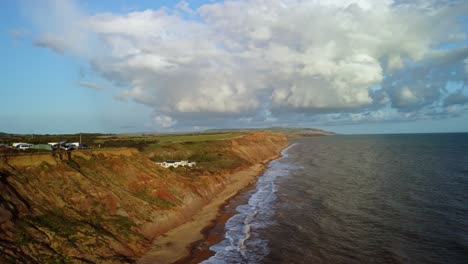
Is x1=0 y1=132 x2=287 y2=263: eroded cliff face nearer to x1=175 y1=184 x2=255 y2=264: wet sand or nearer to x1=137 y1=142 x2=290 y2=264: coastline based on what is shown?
x1=137 y1=142 x2=290 y2=264: coastline

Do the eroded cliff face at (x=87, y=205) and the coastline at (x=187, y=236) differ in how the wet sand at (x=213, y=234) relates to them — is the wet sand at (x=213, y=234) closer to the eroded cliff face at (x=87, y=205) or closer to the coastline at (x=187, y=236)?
the coastline at (x=187, y=236)

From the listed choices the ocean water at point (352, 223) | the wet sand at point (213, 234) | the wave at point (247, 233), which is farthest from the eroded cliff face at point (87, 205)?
the ocean water at point (352, 223)

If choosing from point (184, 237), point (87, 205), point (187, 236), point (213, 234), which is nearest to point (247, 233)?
point (213, 234)

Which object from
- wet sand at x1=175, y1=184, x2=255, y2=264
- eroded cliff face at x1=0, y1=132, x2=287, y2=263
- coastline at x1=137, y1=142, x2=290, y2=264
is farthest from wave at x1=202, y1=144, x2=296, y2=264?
eroded cliff face at x1=0, y1=132, x2=287, y2=263

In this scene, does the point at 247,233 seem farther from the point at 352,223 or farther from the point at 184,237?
the point at 352,223

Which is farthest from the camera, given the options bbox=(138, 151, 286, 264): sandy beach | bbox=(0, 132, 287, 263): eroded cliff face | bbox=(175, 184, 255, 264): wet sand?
bbox=(175, 184, 255, 264): wet sand
